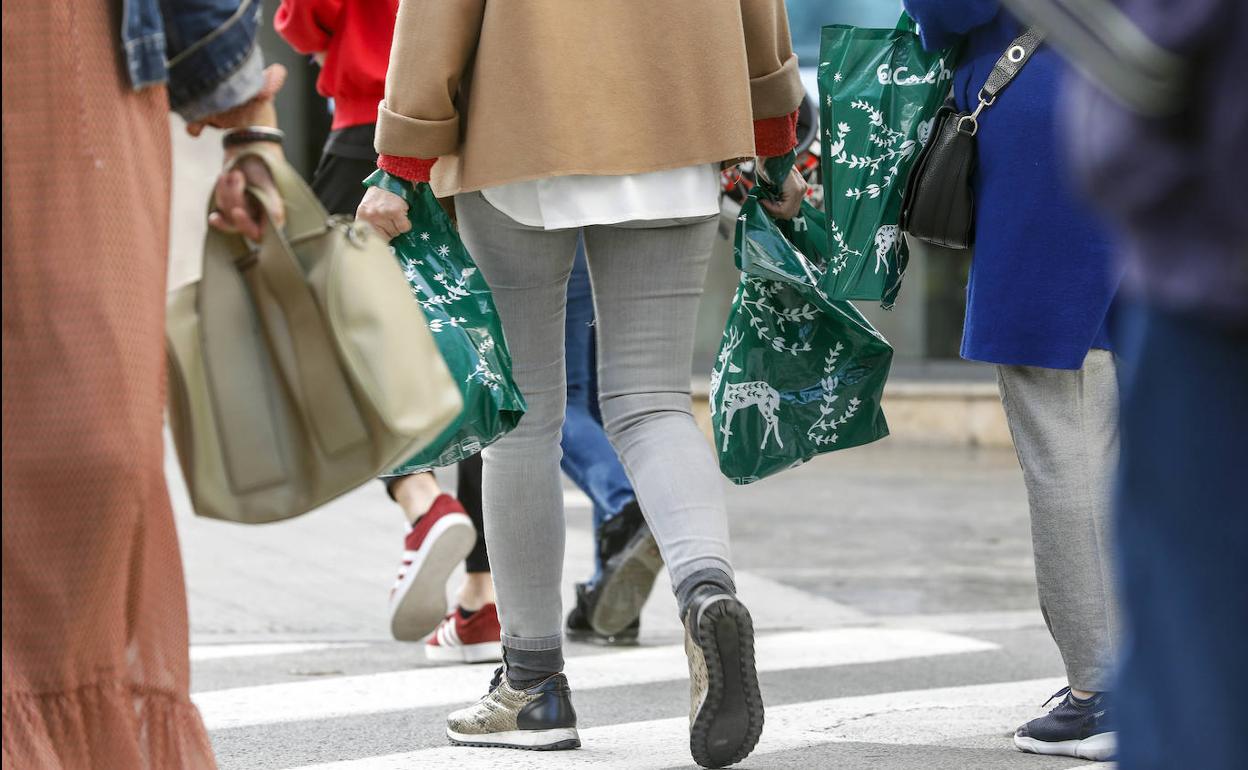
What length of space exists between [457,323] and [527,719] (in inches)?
31.4

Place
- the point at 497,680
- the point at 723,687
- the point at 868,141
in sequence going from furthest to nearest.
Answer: the point at 868,141 → the point at 497,680 → the point at 723,687

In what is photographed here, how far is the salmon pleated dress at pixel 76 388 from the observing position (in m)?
2.09

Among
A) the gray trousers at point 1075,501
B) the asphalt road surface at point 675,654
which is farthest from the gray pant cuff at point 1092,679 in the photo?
the asphalt road surface at point 675,654

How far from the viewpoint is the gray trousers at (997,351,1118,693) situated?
3.27m

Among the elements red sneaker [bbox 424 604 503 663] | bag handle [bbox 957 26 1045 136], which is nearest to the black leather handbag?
bag handle [bbox 957 26 1045 136]

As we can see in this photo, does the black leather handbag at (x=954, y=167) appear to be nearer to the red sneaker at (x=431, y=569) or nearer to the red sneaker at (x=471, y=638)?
the red sneaker at (x=431, y=569)

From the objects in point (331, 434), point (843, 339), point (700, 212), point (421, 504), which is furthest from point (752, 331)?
point (331, 434)

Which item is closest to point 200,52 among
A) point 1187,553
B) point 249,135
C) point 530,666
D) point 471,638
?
point 249,135

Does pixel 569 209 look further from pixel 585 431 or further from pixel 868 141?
pixel 585 431

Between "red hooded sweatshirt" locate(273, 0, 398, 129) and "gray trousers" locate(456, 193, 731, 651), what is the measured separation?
1449mm

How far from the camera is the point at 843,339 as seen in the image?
381cm

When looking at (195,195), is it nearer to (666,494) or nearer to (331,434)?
(331,434)

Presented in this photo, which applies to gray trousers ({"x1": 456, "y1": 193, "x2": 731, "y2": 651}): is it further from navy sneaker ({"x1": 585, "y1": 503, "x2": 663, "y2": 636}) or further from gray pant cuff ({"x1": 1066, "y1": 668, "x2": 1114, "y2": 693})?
navy sneaker ({"x1": 585, "y1": 503, "x2": 663, "y2": 636})

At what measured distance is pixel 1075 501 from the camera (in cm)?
327
